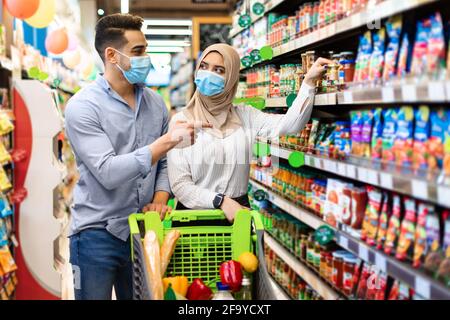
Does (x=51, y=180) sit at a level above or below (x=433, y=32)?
below

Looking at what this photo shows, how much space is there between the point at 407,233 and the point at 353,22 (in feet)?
2.73

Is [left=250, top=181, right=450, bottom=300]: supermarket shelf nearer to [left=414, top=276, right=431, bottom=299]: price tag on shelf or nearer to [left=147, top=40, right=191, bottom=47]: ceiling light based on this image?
[left=414, top=276, right=431, bottom=299]: price tag on shelf

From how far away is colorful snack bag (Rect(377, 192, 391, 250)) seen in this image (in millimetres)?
2273

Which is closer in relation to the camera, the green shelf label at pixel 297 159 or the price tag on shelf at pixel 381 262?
the price tag on shelf at pixel 381 262

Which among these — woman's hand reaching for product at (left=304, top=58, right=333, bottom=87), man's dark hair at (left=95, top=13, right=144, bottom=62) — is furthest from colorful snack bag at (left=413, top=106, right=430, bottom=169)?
man's dark hair at (left=95, top=13, right=144, bottom=62)

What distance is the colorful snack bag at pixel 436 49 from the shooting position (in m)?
1.88

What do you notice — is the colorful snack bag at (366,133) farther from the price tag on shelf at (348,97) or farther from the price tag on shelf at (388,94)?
the price tag on shelf at (388,94)

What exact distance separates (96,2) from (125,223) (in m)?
1.22

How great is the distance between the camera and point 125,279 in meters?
3.03

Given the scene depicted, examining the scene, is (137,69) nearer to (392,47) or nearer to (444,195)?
(392,47)

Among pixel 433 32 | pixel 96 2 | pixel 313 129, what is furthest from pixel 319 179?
pixel 96 2

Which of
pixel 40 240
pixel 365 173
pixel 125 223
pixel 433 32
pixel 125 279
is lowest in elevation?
pixel 40 240

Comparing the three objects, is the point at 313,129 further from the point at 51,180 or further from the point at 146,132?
the point at 51,180

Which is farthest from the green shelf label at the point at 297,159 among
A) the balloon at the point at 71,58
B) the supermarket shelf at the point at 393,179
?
the balloon at the point at 71,58
